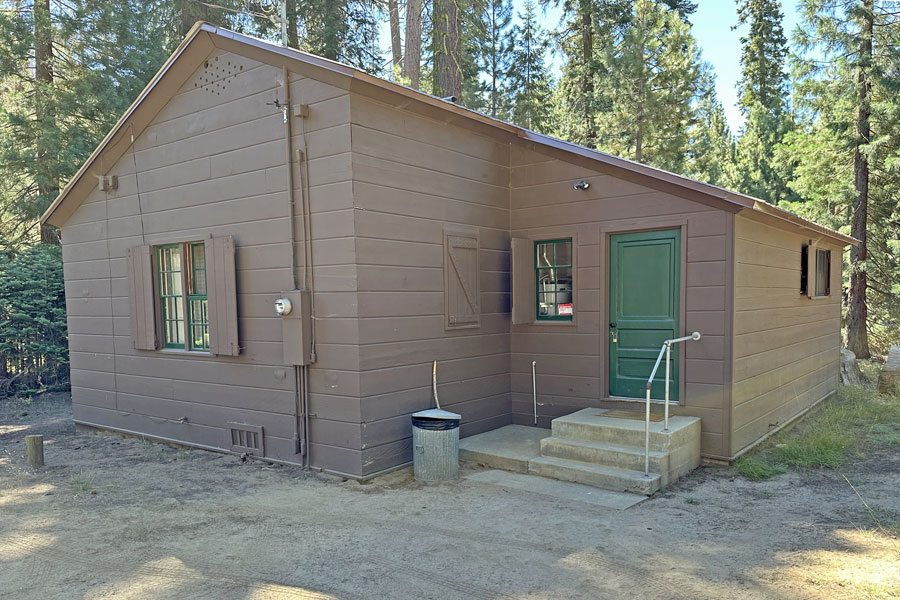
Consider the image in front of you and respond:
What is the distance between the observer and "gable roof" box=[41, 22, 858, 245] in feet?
17.8

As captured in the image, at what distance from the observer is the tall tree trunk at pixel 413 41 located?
10.8 meters

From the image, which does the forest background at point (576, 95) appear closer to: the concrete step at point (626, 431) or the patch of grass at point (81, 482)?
the patch of grass at point (81, 482)

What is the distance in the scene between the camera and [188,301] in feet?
22.5

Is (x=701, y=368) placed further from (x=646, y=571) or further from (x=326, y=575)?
(x=326, y=575)

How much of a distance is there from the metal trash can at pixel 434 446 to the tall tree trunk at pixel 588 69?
1358 centimetres

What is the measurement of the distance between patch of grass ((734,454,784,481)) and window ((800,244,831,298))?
3.17 meters

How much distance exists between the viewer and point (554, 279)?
698 cm

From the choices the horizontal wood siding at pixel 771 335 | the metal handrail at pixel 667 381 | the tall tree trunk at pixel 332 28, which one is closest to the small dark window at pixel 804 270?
the horizontal wood siding at pixel 771 335

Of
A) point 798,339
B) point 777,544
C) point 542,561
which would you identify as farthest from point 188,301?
point 798,339

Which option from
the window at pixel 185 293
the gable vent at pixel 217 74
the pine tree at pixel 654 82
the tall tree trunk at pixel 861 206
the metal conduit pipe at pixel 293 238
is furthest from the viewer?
the pine tree at pixel 654 82

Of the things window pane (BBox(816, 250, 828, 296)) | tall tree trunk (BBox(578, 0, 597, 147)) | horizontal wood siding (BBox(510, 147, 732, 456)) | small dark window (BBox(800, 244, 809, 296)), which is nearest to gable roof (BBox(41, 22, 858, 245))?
horizontal wood siding (BBox(510, 147, 732, 456))

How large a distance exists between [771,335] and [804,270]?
6.19 ft

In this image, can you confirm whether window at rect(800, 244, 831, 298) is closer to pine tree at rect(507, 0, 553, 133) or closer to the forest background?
the forest background

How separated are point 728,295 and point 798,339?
9.97 ft
